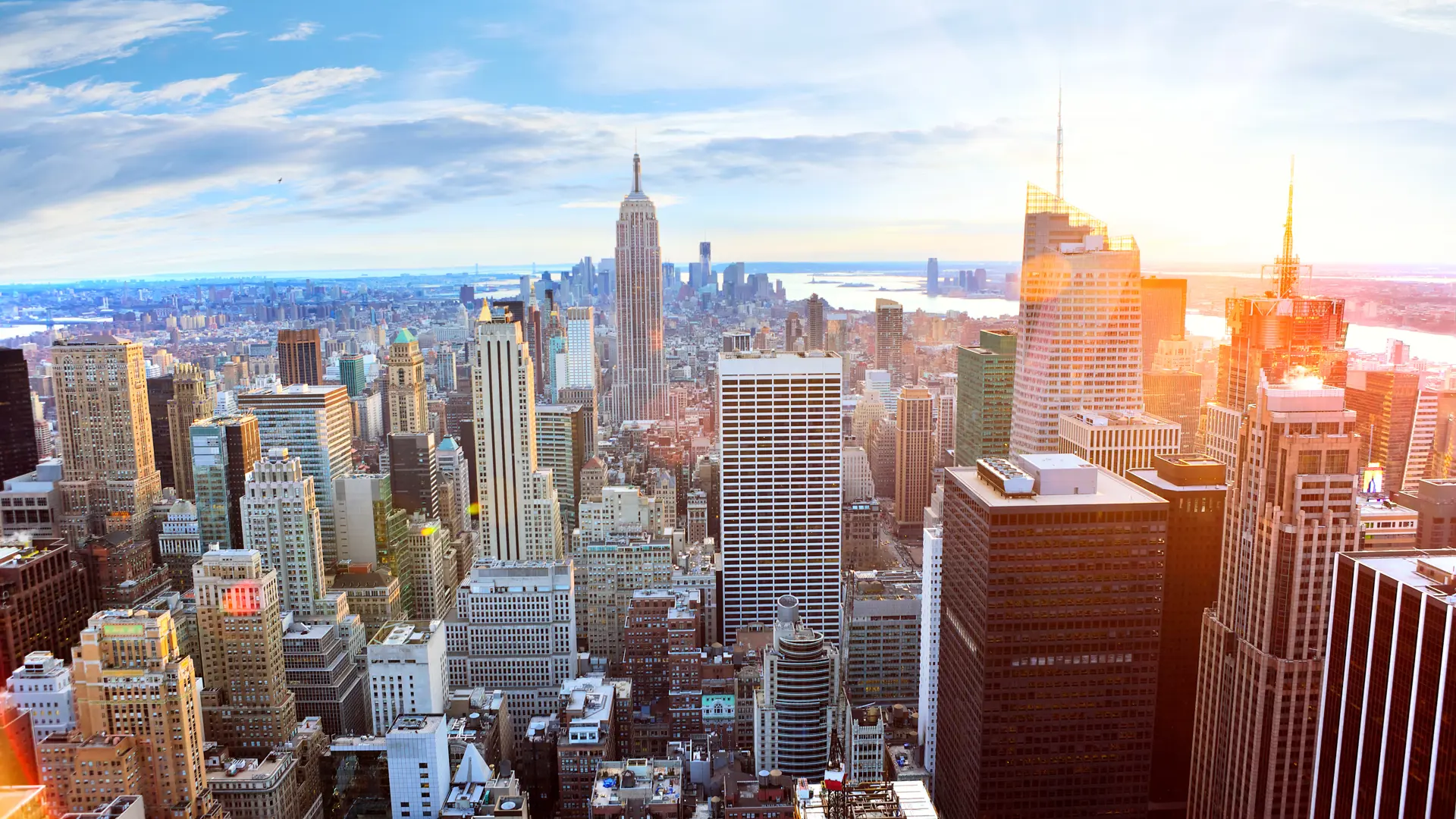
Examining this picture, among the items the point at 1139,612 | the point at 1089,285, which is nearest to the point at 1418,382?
the point at 1089,285

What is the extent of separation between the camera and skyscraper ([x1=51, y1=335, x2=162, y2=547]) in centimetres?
3008

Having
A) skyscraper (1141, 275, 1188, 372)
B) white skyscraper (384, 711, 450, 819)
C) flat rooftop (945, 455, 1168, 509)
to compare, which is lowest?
white skyscraper (384, 711, 450, 819)

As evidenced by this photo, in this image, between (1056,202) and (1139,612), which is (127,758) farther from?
(1056,202)

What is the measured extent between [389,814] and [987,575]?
41.4ft

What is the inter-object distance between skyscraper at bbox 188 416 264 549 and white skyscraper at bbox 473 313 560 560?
7.93m

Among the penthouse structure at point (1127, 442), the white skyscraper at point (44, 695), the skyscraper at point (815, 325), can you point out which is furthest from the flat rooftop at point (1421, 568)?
the skyscraper at point (815, 325)

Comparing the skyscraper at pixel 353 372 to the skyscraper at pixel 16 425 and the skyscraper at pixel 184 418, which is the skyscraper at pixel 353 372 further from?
the skyscraper at pixel 16 425

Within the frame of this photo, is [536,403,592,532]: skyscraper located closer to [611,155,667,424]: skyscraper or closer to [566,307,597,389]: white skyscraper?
[566,307,597,389]: white skyscraper

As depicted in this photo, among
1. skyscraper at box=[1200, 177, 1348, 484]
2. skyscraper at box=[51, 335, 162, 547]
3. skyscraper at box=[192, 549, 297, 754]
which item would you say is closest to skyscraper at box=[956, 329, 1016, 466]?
skyscraper at box=[1200, 177, 1348, 484]

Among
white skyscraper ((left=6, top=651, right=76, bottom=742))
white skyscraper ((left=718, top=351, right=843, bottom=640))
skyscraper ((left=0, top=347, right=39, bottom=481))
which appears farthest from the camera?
white skyscraper ((left=718, top=351, right=843, bottom=640))

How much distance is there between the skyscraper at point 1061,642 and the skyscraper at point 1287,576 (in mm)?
1843

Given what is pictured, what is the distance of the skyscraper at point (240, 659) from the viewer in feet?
69.2

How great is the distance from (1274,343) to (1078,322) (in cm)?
504

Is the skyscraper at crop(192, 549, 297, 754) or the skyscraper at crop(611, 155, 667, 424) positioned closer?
the skyscraper at crop(192, 549, 297, 754)
